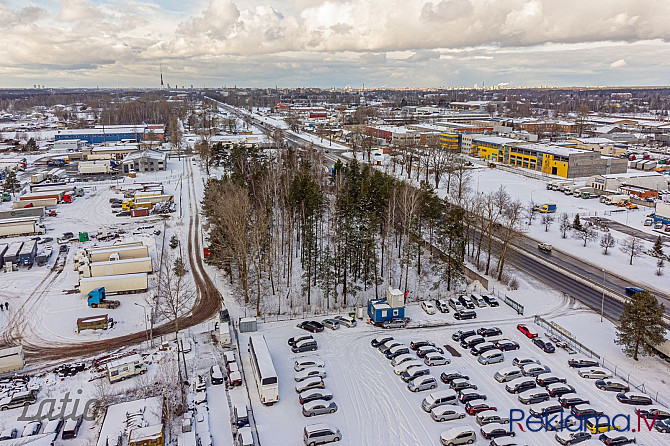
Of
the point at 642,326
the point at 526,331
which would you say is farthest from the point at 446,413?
the point at 642,326

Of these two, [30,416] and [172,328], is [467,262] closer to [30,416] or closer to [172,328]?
[172,328]

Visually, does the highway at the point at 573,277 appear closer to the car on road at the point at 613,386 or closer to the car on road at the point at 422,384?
the car on road at the point at 613,386

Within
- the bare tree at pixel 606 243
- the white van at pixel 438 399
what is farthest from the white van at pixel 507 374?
the bare tree at pixel 606 243

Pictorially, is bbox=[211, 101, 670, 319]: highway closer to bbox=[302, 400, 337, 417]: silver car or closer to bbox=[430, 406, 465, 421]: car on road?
bbox=[430, 406, 465, 421]: car on road

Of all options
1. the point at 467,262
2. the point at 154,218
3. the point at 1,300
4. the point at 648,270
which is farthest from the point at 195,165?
the point at 648,270

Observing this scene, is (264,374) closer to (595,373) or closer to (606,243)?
(595,373)

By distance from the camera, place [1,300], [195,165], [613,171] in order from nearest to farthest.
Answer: [1,300], [613,171], [195,165]
